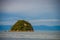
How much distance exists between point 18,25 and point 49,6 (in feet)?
2.09

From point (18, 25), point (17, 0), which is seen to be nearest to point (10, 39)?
point (18, 25)

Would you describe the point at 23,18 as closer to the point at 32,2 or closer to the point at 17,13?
the point at 17,13

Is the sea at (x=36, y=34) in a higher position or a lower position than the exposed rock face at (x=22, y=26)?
lower

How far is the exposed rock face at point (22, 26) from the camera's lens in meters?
1.99

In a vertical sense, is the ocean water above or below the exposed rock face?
below

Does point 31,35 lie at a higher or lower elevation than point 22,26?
lower

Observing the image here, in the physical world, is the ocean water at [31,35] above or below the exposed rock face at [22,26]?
below

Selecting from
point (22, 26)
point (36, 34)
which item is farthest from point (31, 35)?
point (22, 26)

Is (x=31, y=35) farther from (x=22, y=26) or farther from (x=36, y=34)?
(x=22, y=26)

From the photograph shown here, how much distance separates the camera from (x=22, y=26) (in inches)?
79.0

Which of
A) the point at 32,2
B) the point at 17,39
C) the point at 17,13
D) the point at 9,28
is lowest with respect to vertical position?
the point at 17,39

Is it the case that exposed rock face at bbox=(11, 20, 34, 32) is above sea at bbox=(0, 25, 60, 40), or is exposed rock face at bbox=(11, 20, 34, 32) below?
above

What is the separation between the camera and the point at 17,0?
6.70ft

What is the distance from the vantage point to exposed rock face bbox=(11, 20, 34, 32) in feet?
6.54
